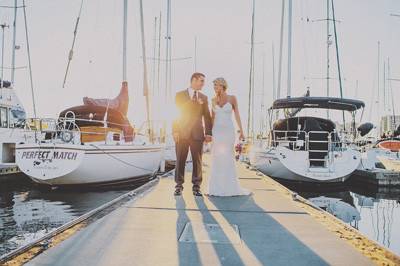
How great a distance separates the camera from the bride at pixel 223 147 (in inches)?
251

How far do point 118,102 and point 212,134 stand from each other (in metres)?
10.0

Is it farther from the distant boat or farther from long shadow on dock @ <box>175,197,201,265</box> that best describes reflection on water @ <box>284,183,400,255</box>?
long shadow on dock @ <box>175,197,201,265</box>

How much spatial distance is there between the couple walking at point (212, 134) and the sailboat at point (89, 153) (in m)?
4.79

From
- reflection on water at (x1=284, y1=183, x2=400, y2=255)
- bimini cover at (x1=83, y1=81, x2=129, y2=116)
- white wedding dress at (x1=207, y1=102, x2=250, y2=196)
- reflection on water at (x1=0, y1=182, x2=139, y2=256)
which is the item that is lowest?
reflection on water at (x1=284, y1=183, x2=400, y2=255)

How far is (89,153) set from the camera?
11.1 m

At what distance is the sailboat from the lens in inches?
426

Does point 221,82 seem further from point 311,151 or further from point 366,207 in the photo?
point 311,151

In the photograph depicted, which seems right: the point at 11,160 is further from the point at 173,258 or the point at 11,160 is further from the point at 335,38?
the point at 335,38

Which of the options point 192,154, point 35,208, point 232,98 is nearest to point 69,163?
point 35,208

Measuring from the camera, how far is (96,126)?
45.9ft

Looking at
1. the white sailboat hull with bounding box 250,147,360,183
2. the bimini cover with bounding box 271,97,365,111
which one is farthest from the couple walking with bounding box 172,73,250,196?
the bimini cover with bounding box 271,97,365,111

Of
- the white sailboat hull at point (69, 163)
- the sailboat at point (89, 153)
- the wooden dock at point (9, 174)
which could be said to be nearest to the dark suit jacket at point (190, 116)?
the sailboat at point (89, 153)

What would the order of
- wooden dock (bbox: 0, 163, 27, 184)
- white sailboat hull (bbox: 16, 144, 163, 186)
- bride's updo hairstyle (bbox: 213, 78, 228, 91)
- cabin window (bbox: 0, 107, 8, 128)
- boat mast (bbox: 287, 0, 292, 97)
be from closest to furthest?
bride's updo hairstyle (bbox: 213, 78, 228, 91) → white sailboat hull (bbox: 16, 144, 163, 186) → wooden dock (bbox: 0, 163, 27, 184) → cabin window (bbox: 0, 107, 8, 128) → boat mast (bbox: 287, 0, 292, 97)

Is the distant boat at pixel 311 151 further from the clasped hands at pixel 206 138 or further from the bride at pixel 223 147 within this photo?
the clasped hands at pixel 206 138
